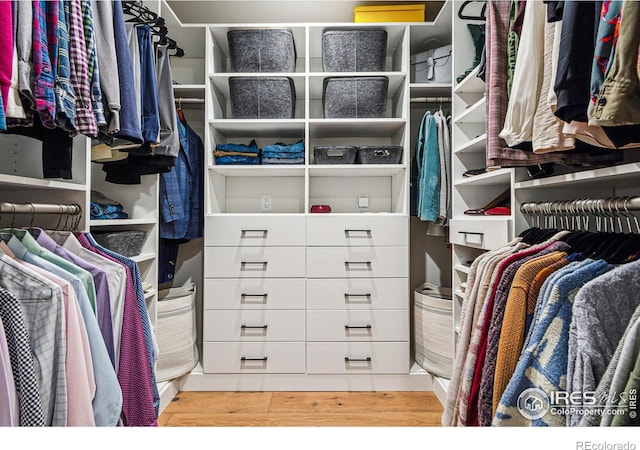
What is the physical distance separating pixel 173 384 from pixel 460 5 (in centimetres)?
255

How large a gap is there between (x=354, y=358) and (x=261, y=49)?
183cm

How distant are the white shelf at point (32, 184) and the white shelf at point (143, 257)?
570 mm

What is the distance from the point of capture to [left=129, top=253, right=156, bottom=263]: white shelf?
6.16 feet

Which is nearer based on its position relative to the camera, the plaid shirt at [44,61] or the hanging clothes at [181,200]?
the plaid shirt at [44,61]

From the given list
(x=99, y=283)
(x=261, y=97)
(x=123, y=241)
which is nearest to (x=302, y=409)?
(x=123, y=241)

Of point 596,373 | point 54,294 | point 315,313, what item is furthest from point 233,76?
A: point 596,373

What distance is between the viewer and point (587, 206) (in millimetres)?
1112

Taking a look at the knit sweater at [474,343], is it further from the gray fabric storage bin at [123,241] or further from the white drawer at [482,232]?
the gray fabric storage bin at [123,241]

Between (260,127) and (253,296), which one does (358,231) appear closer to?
(253,296)

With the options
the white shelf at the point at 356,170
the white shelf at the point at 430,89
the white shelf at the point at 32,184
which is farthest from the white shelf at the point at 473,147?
the white shelf at the point at 32,184

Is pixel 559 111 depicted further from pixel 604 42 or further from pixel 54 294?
pixel 54 294

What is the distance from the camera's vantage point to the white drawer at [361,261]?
223 centimetres

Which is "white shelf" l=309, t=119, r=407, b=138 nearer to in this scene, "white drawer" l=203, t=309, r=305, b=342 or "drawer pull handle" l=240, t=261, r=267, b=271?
"drawer pull handle" l=240, t=261, r=267, b=271

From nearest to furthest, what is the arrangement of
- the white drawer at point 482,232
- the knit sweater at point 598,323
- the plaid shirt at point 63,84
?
the knit sweater at point 598,323, the plaid shirt at point 63,84, the white drawer at point 482,232
